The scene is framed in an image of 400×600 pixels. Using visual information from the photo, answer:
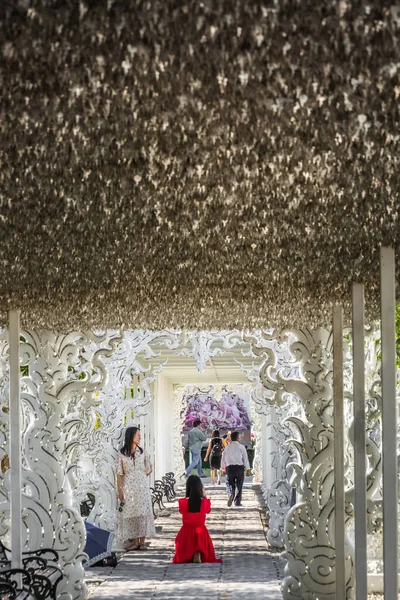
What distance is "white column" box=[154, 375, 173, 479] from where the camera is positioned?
28.4 meters

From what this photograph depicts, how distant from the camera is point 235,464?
885 inches

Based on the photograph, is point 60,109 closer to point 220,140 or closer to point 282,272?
point 220,140

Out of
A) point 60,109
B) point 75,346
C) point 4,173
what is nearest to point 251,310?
point 75,346

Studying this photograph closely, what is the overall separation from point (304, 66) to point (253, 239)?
2966 millimetres

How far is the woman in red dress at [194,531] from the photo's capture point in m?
13.2

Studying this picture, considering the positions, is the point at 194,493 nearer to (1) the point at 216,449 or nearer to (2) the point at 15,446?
(2) the point at 15,446

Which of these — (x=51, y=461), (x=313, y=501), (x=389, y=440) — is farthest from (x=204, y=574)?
(x=389, y=440)

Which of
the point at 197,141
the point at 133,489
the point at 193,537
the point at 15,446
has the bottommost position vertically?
the point at 193,537

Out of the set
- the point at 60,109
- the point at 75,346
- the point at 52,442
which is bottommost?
the point at 52,442

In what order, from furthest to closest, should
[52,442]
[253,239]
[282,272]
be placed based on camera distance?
[52,442] → [282,272] → [253,239]

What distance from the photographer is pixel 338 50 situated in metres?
3.13

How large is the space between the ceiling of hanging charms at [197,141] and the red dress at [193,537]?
6.02 m

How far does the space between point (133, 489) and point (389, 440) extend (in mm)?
9318

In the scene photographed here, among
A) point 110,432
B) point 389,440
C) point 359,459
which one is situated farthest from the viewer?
point 110,432
